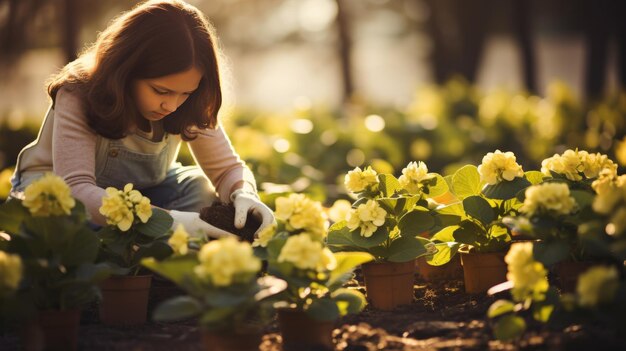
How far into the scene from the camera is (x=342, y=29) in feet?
35.7

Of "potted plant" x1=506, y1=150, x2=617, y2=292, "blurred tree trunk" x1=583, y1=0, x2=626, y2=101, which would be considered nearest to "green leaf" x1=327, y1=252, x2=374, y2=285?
"potted plant" x1=506, y1=150, x2=617, y2=292

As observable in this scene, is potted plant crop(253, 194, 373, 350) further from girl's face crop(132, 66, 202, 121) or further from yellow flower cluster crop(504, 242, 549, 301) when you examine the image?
girl's face crop(132, 66, 202, 121)

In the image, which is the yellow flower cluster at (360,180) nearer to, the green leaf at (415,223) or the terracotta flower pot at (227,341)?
the green leaf at (415,223)

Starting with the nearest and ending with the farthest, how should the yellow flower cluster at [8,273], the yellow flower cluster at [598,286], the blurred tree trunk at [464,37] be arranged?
1. the yellow flower cluster at [598,286]
2. the yellow flower cluster at [8,273]
3. the blurred tree trunk at [464,37]

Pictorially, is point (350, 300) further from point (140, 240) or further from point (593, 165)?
point (593, 165)

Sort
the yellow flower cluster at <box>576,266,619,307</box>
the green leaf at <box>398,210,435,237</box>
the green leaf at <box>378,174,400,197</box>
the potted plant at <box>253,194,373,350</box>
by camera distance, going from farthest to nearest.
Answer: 1. the green leaf at <box>378,174,400,197</box>
2. the green leaf at <box>398,210,435,237</box>
3. the potted plant at <box>253,194,373,350</box>
4. the yellow flower cluster at <box>576,266,619,307</box>

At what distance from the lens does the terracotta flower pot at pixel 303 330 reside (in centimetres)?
231

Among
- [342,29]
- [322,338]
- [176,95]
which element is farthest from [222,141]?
[342,29]

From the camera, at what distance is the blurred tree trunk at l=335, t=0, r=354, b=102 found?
10799mm

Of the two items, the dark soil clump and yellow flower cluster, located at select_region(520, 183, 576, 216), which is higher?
the dark soil clump

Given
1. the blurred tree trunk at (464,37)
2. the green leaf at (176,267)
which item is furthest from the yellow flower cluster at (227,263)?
the blurred tree trunk at (464,37)

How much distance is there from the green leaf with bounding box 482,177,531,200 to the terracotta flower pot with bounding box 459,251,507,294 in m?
0.23

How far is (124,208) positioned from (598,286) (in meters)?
A: 1.45

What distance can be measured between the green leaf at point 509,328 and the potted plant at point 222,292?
1.95ft
